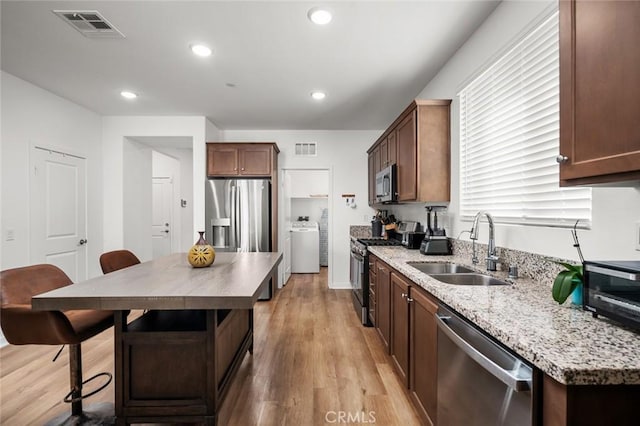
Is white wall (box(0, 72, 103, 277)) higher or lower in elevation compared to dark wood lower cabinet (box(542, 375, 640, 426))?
higher

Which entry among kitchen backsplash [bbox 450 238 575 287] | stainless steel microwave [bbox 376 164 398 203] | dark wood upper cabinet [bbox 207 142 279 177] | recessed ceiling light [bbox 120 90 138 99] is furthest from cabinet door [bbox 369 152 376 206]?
recessed ceiling light [bbox 120 90 138 99]

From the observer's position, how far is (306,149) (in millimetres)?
5039

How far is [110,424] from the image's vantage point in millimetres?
1779

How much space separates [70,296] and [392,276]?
6.56 feet

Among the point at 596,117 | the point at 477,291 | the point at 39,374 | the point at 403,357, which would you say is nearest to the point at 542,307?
the point at 477,291

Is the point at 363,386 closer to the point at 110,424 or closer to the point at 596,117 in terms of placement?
the point at 110,424

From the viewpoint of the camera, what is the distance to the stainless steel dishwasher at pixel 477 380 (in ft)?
2.85

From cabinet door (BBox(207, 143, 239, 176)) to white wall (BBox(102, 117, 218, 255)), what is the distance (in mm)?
147

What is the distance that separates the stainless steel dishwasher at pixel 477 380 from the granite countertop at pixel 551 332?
0.20ft

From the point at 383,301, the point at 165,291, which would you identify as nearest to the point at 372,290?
the point at 383,301

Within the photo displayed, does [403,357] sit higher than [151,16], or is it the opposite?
[151,16]

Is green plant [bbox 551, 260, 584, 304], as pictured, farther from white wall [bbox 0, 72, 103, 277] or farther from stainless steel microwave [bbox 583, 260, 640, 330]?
white wall [bbox 0, 72, 103, 277]

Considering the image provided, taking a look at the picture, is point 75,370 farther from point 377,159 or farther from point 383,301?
point 377,159

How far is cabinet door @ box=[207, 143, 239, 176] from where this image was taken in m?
4.46
